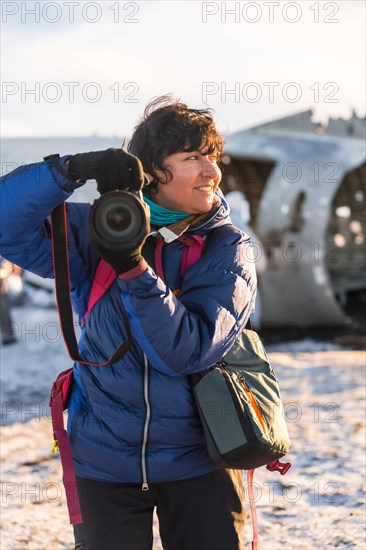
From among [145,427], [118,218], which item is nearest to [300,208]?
[145,427]

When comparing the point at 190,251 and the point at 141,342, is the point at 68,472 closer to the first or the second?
the point at 141,342

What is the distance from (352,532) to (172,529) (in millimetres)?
1908

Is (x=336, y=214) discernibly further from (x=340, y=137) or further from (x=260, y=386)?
(x=260, y=386)

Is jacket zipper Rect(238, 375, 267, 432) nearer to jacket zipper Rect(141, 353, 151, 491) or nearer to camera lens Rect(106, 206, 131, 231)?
jacket zipper Rect(141, 353, 151, 491)

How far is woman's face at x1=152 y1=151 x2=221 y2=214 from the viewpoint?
6.48 feet

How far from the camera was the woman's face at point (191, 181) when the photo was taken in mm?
1976

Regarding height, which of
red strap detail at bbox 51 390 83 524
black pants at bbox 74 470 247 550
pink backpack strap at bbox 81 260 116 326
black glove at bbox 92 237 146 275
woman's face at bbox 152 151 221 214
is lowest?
black pants at bbox 74 470 247 550

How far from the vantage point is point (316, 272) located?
11.3m

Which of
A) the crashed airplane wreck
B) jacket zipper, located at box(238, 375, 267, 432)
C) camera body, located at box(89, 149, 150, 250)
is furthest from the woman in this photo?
the crashed airplane wreck

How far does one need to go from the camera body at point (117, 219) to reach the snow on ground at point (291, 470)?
7.72ft

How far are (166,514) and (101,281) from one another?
2.28 ft

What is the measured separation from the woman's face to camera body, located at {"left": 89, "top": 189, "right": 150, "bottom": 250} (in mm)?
357

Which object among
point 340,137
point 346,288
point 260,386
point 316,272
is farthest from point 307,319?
point 260,386

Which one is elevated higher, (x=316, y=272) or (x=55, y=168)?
(x=55, y=168)
